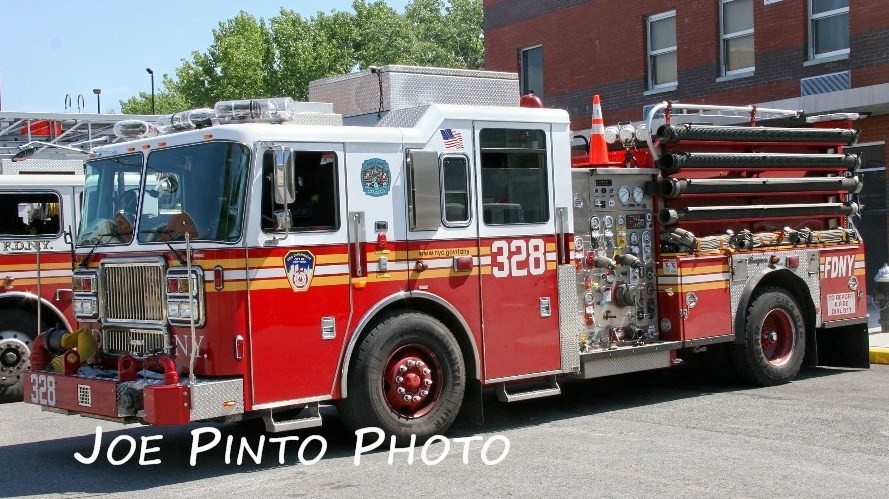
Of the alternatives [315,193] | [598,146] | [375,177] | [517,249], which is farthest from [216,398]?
[598,146]

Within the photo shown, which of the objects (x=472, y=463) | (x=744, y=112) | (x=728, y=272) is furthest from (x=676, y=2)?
(x=472, y=463)

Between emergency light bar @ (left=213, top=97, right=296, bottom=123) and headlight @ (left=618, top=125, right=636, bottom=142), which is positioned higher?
emergency light bar @ (left=213, top=97, right=296, bottom=123)

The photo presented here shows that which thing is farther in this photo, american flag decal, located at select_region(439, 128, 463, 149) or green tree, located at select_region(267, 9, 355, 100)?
green tree, located at select_region(267, 9, 355, 100)

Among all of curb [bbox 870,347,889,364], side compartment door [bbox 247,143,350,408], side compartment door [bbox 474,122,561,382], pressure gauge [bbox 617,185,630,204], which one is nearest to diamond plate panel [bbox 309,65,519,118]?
side compartment door [bbox 474,122,561,382]

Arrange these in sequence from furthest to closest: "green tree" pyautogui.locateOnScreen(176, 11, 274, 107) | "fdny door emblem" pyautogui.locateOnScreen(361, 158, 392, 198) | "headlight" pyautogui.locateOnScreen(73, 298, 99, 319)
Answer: "green tree" pyautogui.locateOnScreen(176, 11, 274, 107), "headlight" pyautogui.locateOnScreen(73, 298, 99, 319), "fdny door emblem" pyautogui.locateOnScreen(361, 158, 392, 198)

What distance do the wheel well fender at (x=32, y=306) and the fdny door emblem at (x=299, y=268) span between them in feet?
17.6

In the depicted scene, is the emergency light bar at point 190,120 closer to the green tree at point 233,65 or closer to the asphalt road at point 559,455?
the asphalt road at point 559,455

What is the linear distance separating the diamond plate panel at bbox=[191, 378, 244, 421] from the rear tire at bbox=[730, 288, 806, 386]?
560cm

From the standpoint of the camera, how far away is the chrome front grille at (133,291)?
8445 millimetres

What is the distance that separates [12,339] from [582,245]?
647 cm

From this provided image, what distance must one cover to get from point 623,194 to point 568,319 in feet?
5.08

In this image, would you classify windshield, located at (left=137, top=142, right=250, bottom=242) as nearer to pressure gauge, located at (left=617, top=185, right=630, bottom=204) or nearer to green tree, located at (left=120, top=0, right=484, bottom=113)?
pressure gauge, located at (left=617, top=185, right=630, bottom=204)

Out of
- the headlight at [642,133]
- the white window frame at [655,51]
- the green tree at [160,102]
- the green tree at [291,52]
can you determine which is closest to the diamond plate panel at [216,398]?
the headlight at [642,133]

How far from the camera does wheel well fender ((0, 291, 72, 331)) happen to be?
1242 cm
